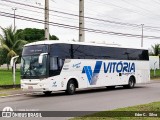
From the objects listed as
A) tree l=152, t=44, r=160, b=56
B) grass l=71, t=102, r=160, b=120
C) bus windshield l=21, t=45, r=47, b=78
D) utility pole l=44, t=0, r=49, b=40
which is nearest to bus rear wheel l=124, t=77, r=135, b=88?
utility pole l=44, t=0, r=49, b=40

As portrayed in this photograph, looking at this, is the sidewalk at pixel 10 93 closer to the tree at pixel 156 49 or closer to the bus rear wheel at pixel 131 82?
the bus rear wheel at pixel 131 82

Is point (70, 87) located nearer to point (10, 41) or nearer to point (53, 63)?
point (53, 63)

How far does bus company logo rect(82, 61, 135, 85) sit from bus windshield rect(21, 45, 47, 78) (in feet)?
11.5

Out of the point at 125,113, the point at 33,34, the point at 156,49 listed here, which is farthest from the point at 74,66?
the point at 33,34

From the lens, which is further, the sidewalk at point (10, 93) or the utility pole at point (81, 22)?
the utility pole at point (81, 22)

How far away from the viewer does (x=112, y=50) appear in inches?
1089

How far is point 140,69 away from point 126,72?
207cm

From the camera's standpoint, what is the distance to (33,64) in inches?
881

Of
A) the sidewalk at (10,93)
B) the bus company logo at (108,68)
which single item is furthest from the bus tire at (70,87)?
the sidewalk at (10,93)

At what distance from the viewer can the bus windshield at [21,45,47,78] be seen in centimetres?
2208

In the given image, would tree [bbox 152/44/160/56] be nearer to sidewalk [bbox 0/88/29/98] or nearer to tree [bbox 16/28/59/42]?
tree [bbox 16/28/59/42]

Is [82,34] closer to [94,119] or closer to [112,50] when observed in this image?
[112,50]

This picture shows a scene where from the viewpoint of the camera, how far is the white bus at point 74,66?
72.6 feet

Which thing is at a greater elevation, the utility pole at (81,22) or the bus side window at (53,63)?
the utility pole at (81,22)
